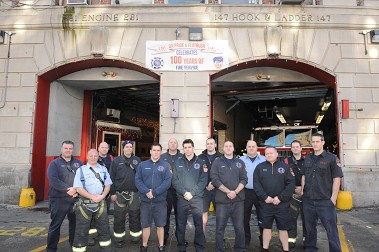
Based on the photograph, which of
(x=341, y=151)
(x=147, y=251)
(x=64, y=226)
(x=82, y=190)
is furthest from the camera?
(x=341, y=151)

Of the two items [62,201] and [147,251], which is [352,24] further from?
[62,201]

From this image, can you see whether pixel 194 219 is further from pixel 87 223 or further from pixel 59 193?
pixel 59 193

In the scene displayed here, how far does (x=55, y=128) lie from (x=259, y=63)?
26.0 ft

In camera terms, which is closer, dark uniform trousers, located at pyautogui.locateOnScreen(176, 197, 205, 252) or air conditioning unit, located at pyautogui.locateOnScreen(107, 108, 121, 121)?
dark uniform trousers, located at pyautogui.locateOnScreen(176, 197, 205, 252)

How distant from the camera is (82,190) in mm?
4824

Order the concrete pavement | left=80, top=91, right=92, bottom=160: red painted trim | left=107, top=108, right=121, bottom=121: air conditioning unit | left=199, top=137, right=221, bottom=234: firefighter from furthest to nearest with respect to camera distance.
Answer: left=107, top=108, right=121, bottom=121: air conditioning unit, left=80, top=91, right=92, bottom=160: red painted trim, left=199, top=137, right=221, bottom=234: firefighter, the concrete pavement

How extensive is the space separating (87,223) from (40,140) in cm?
681

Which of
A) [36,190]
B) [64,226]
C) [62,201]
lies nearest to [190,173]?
[62,201]

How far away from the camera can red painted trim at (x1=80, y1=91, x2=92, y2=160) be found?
12709 millimetres

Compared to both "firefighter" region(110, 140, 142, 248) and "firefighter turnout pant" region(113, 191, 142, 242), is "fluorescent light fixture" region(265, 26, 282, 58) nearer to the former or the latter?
"firefighter" region(110, 140, 142, 248)

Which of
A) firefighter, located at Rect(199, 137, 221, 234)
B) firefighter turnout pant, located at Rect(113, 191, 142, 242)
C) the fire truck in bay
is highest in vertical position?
the fire truck in bay

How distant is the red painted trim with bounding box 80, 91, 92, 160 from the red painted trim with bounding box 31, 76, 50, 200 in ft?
6.84

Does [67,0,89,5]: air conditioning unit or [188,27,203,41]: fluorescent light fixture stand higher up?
[67,0,89,5]: air conditioning unit

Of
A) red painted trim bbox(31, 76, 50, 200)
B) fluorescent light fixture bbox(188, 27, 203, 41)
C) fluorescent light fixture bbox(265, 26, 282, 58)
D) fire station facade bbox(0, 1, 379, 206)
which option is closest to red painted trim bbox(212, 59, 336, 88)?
fire station facade bbox(0, 1, 379, 206)
